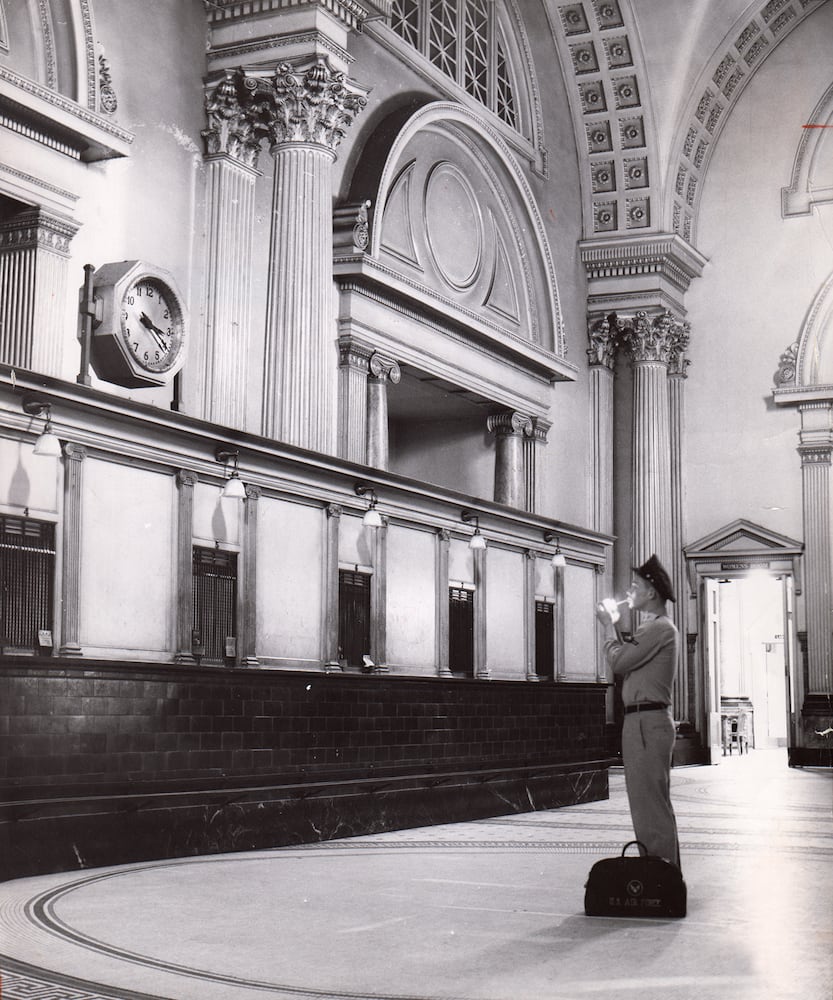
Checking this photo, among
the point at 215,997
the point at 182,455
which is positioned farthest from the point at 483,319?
the point at 215,997

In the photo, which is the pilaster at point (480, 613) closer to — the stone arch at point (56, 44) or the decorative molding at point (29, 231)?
the decorative molding at point (29, 231)

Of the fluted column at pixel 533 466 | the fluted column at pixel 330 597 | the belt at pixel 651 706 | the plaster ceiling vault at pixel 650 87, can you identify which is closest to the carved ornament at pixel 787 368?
the plaster ceiling vault at pixel 650 87

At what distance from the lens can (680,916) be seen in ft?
22.1

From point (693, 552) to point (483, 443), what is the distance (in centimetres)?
544

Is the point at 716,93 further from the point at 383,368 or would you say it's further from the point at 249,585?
the point at 249,585

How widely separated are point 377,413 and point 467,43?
6.39 m

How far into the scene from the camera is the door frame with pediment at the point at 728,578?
75.4 ft

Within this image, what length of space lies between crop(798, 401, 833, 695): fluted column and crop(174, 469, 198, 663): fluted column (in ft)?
49.4

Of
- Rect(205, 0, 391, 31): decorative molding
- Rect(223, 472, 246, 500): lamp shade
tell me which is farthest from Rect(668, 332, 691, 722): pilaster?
Rect(223, 472, 246, 500): lamp shade

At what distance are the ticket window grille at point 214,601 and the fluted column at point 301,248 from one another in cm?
255

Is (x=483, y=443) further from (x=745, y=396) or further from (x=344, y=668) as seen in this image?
(x=344, y=668)

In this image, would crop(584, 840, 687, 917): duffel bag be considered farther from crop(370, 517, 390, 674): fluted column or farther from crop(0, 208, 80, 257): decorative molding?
crop(0, 208, 80, 257): decorative molding

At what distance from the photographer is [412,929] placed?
21.2 feet

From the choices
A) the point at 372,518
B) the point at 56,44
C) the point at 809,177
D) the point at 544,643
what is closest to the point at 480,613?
the point at 544,643
